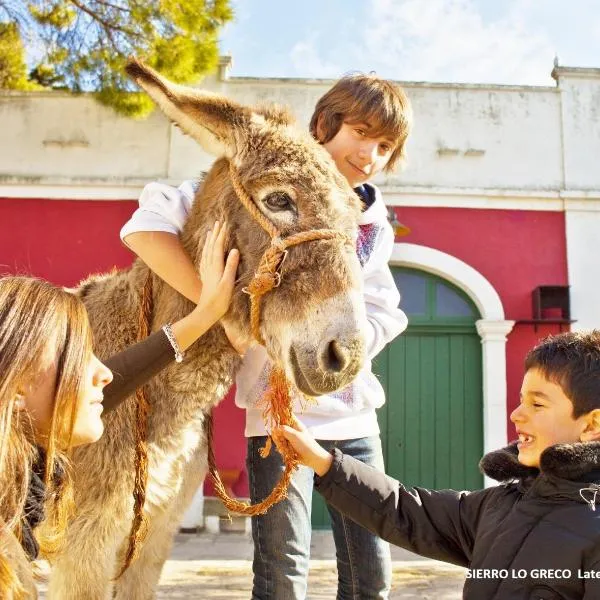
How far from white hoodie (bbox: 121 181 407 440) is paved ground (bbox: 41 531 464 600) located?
11.7 feet

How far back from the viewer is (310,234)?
6.71 feet

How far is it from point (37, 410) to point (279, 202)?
99cm

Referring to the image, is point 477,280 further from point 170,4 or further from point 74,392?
point 74,392

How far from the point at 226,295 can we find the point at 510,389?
25.0 ft

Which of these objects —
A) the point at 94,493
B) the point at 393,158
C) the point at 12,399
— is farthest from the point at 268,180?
the point at 94,493

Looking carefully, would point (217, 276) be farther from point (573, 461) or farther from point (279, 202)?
point (573, 461)

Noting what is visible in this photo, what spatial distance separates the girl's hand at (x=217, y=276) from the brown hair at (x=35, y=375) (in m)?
0.52

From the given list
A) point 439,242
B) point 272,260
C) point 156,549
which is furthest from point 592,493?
point 439,242

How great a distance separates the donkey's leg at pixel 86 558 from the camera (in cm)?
227

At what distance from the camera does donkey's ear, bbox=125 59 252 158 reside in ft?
7.54

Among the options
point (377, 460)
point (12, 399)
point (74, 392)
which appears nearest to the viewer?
point (12, 399)

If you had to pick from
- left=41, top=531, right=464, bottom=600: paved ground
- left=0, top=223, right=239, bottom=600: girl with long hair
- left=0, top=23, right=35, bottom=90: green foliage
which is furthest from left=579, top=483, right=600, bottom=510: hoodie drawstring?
left=0, top=23, right=35, bottom=90: green foliage

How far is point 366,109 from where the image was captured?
253cm

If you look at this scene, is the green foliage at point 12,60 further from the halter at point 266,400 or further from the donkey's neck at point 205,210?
the halter at point 266,400
